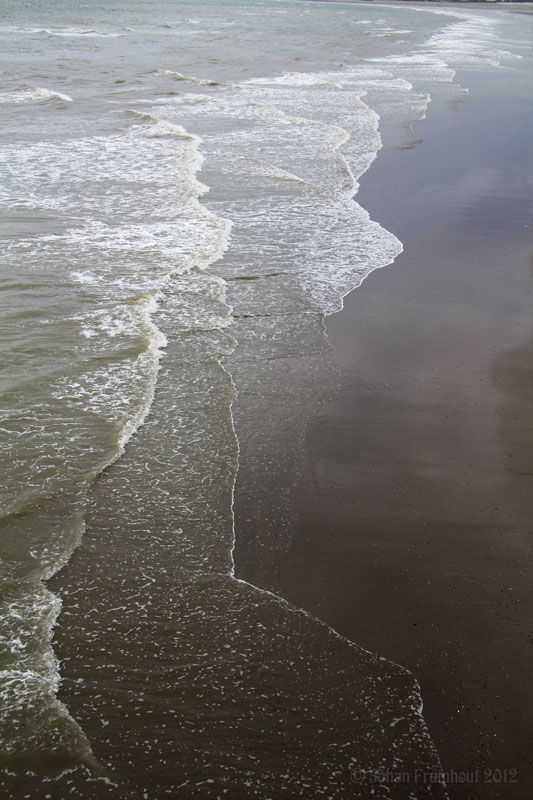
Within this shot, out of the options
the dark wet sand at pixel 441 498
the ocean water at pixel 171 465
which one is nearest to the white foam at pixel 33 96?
the ocean water at pixel 171 465

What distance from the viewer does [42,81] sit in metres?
25.0

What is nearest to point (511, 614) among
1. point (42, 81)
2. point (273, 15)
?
point (42, 81)

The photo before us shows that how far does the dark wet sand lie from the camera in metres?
3.60

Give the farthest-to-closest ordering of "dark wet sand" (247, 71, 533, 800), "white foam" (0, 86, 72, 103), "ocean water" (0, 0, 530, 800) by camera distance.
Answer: "white foam" (0, 86, 72, 103), "dark wet sand" (247, 71, 533, 800), "ocean water" (0, 0, 530, 800)

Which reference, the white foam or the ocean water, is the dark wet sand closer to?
the ocean water

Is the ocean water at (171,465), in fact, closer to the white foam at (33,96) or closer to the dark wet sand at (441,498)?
the dark wet sand at (441,498)

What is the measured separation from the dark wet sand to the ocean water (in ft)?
0.69

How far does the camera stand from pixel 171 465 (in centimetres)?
543

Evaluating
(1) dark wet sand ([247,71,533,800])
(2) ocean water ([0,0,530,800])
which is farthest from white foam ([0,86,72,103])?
(1) dark wet sand ([247,71,533,800])

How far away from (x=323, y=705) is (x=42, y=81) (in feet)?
86.5

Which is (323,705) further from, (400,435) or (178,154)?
(178,154)

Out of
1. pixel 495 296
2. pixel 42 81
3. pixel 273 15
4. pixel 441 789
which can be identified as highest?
pixel 273 15

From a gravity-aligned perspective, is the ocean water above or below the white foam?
below

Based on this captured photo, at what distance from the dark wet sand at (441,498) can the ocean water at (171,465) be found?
211 mm
